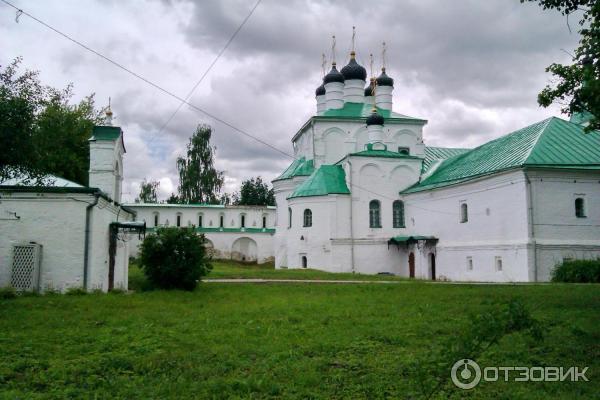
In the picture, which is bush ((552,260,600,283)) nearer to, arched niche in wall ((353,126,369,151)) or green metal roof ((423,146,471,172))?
green metal roof ((423,146,471,172))

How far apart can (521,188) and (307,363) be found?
786 inches

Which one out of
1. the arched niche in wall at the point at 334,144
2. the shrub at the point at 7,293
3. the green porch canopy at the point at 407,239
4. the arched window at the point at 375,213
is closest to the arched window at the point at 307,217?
the arched window at the point at 375,213

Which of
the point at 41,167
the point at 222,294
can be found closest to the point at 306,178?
the point at 222,294

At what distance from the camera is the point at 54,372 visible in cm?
668

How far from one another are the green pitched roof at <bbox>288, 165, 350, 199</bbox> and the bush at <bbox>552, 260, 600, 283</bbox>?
1421cm

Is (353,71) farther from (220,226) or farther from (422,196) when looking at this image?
(220,226)

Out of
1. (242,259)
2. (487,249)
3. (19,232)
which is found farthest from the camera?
(242,259)

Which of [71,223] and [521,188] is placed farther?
[521,188]

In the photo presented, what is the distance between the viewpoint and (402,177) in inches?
1368

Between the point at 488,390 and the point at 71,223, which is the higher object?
the point at 71,223

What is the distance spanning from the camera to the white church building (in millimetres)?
24250

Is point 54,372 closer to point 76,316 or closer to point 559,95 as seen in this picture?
point 76,316

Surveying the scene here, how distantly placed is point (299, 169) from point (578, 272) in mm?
21041

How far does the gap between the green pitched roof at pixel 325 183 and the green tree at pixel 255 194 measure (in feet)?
130
